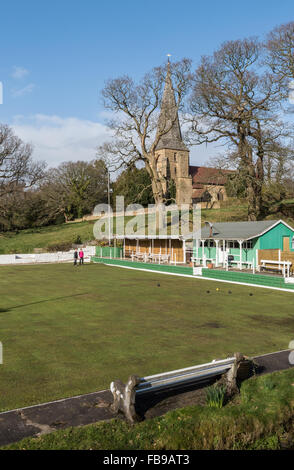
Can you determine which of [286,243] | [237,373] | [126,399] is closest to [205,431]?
[126,399]

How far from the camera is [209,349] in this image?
33.7 feet

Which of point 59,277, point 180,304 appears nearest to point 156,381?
point 180,304

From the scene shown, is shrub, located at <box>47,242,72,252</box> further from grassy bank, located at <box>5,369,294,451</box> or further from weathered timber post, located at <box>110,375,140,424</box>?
grassy bank, located at <box>5,369,294,451</box>

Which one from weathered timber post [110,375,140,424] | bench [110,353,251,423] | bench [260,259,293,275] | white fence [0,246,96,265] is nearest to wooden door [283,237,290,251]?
bench [260,259,293,275]

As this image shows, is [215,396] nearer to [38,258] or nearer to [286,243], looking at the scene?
[286,243]

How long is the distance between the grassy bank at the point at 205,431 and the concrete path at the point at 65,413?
21 centimetres

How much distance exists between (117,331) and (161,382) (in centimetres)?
544

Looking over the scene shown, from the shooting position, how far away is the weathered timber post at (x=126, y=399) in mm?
6297

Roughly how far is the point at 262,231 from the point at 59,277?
47.4 ft

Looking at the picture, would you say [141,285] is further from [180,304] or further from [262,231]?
[262,231]

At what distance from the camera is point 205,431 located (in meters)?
6.28

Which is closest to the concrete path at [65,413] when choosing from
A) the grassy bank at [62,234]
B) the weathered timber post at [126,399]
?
the weathered timber post at [126,399]

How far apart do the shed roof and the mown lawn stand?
670 cm

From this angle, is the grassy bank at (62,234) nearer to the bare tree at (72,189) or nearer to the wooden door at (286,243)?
the bare tree at (72,189)
